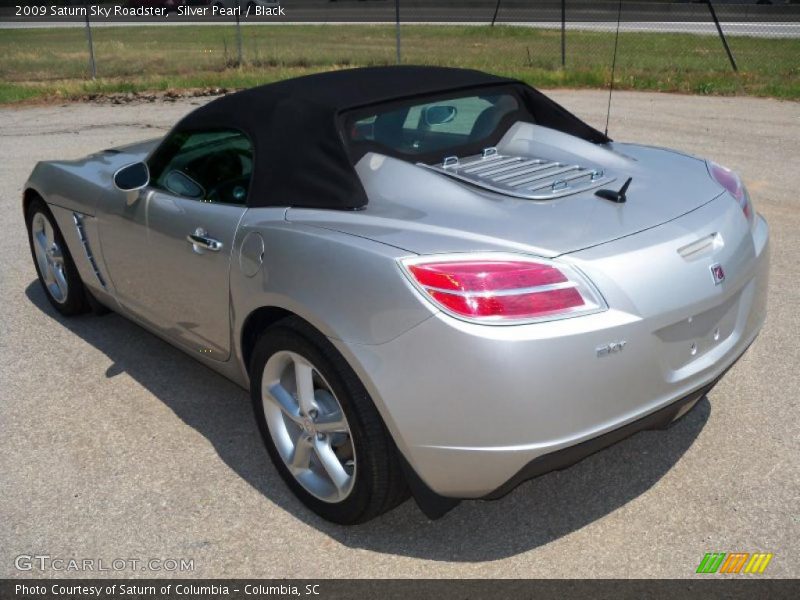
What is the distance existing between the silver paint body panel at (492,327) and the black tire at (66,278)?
5.46 feet

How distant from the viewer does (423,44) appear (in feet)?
87.2

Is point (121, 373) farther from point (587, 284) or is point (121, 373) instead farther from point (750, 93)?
point (750, 93)

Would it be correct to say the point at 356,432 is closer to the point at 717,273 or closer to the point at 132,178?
the point at 717,273

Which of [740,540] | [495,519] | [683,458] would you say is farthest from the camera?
[683,458]

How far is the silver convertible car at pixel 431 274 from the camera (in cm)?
264

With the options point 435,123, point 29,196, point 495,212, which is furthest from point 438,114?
point 29,196

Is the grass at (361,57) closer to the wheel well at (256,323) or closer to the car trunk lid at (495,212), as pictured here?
the car trunk lid at (495,212)

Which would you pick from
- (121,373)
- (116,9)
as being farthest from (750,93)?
(116,9)

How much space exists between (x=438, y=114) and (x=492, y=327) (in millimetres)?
1616

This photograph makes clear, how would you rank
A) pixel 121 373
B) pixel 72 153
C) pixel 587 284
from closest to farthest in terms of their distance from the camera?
pixel 587 284
pixel 121 373
pixel 72 153

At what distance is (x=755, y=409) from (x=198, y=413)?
264cm

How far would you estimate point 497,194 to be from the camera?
3197 millimetres

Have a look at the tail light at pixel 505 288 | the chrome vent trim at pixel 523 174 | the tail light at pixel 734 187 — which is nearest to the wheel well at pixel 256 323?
the tail light at pixel 505 288

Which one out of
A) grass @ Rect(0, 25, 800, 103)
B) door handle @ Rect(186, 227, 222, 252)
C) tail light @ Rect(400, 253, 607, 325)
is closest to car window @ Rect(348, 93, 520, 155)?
door handle @ Rect(186, 227, 222, 252)
